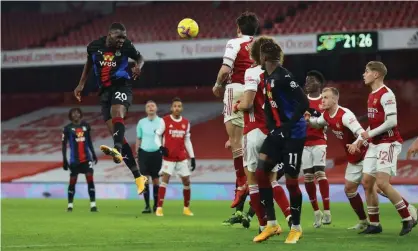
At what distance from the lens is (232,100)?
11156mm

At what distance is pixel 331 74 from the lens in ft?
97.0

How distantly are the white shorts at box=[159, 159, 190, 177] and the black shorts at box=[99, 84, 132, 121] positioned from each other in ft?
15.1

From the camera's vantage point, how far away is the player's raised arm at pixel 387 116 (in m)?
9.94

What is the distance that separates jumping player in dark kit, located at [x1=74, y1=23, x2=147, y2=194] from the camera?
36.9ft

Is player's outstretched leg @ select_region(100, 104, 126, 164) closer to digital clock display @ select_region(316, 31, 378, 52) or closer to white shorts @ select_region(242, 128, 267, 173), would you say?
white shorts @ select_region(242, 128, 267, 173)

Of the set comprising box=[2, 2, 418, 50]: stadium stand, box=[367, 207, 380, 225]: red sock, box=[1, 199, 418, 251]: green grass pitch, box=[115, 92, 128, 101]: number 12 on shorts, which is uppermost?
box=[2, 2, 418, 50]: stadium stand

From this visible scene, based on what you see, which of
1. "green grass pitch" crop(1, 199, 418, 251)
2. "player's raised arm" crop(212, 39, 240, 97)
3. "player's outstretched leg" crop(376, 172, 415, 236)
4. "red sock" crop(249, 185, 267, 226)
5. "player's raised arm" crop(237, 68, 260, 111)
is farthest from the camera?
"player's raised arm" crop(212, 39, 240, 97)

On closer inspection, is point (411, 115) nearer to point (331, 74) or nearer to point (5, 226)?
point (331, 74)

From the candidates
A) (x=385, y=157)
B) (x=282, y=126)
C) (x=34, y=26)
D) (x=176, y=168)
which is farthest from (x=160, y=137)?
(x=34, y=26)

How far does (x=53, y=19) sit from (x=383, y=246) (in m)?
26.6

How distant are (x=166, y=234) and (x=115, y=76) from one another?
2.25 m

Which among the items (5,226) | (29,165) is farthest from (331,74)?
(5,226)

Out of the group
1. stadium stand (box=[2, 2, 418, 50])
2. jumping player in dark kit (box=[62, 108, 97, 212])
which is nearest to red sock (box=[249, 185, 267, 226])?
jumping player in dark kit (box=[62, 108, 97, 212])

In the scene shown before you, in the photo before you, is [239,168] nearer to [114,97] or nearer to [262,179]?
[114,97]
